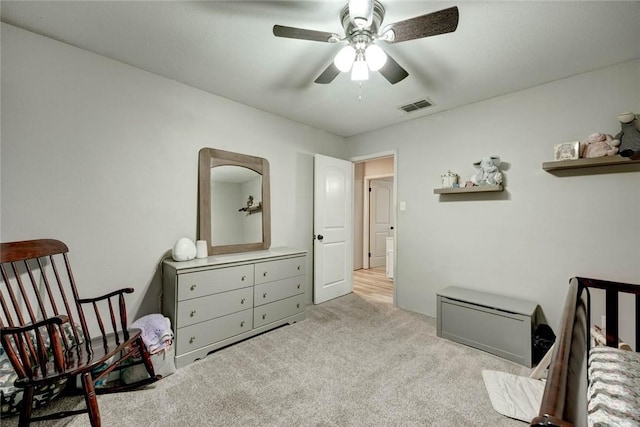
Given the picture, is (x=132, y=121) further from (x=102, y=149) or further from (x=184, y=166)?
(x=184, y=166)

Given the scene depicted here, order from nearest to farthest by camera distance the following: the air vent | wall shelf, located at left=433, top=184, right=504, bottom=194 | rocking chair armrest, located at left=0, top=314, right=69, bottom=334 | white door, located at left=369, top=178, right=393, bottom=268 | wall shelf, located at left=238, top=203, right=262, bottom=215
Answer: rocking chair armrest, located at left=0, top=314, right=69, bottom=334 < wall shelf, located at left=433, top=184, right=504, bottom=194 < the air vent < wall shelf, located at left=238, top=203, right=262, bottom=215 < white door, located at left=369, top=178, right=393, bottom=268

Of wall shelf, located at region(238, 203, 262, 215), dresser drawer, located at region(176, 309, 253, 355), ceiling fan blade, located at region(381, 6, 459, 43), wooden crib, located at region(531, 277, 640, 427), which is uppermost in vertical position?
ceiling fan blade, located at region(381, 6, 459, 43)

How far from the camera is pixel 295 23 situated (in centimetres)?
177

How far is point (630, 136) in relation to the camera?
6.47 ft

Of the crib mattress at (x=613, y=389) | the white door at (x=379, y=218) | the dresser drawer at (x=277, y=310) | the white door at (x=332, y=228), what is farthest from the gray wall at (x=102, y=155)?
the white door at (x=379, y=218)

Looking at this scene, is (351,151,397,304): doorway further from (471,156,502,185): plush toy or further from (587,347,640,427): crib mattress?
(587,347,640,427): crib mattress

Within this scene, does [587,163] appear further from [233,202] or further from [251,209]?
[233,202]

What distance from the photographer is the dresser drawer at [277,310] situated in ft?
8.61

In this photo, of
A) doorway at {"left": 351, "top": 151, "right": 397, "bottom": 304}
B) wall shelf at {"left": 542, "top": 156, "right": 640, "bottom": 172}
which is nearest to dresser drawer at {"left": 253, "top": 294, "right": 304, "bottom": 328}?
doorway at {"left": 351, "top": 151, "right": 397, "bottom": 304}

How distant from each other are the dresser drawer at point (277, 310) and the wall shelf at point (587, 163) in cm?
270

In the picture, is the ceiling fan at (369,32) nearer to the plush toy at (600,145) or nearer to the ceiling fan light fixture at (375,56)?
the ceiling fan light fixture at (375,56)

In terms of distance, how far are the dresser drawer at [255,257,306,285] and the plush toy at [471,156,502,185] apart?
209cm

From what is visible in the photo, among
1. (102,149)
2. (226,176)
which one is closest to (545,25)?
(226,176)

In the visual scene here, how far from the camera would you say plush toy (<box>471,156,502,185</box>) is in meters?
2.66
